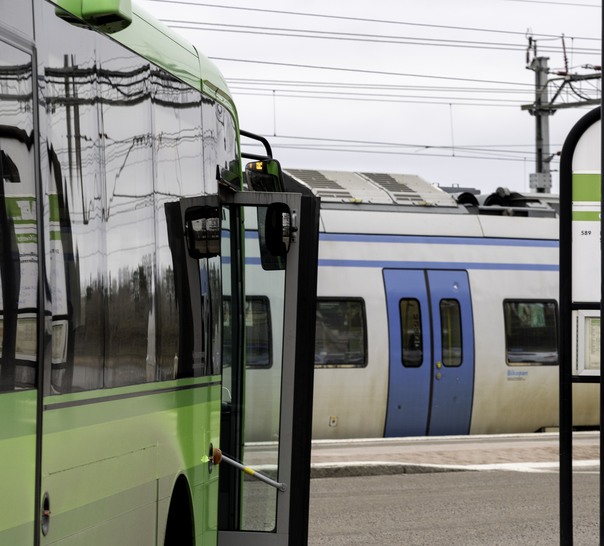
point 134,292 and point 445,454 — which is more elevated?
point 134,292

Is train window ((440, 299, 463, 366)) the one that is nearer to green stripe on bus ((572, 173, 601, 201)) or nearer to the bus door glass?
green stripe on bus ((572, 173, 601, 201))

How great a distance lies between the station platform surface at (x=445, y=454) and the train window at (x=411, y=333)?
5.00 feet

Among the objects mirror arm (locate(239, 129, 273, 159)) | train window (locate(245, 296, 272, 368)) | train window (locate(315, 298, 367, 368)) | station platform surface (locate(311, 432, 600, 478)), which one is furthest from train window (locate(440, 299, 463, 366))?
train window (locate(245, 296, 272, 368))

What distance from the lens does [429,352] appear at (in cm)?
2038

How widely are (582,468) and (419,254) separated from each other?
467cm

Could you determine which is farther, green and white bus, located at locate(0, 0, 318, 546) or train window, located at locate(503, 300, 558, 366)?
train window, located at locate(503, 300, 558, 366)

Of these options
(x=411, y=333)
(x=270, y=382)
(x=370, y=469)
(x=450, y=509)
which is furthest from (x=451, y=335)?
(x=270, y=382)

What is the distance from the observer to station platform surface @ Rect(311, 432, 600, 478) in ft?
52.6

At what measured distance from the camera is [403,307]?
20250mm

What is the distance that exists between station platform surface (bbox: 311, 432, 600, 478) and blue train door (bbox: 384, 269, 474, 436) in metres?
1.14

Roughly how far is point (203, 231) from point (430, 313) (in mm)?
13892

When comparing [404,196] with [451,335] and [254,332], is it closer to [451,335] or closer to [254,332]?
[451,335]

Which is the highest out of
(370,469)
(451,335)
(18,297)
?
(18,297)

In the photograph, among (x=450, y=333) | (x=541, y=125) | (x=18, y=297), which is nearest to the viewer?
(x=18, y=297)
